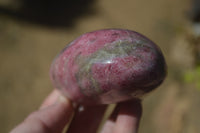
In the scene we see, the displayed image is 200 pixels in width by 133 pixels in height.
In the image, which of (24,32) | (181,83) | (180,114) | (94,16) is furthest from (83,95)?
(94,16)

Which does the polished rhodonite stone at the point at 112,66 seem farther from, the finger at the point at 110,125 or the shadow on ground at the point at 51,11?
the shadow on ground at the point at 51,11

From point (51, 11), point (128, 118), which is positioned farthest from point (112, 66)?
point (51, 11)

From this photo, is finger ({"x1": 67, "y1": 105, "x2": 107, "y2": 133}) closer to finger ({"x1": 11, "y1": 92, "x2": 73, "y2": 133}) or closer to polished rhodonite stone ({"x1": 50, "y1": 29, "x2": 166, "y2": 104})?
finger ({"x1": 11, "y1": 92, "x2": 73, "y2": 133})

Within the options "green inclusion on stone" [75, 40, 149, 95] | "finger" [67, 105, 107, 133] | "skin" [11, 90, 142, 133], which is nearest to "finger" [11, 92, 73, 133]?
"skin" [11, 90, 142, 133]

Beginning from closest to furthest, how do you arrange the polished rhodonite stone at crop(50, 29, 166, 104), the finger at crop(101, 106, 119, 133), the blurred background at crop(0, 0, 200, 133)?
1. the polished rhodonite stone at crop(50, 29, 166, 104)
2. the finger at crop(101, 106, 119, 133)
3. the blurred background at crop(0, 0, 200, 133)

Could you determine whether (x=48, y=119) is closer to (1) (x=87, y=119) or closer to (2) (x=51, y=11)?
(1) (x=87, y=119)

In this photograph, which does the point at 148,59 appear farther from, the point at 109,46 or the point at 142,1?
the point at 142,1

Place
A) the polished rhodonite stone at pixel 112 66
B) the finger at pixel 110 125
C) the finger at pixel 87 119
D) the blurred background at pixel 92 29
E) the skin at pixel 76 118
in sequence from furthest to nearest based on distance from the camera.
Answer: the blurred background at pixel 92 29
the finger at pixel 87 119
the finger at pixel 110 125
the skin at pixel 76 118
the polished rhodonite stone at pixel 112 66

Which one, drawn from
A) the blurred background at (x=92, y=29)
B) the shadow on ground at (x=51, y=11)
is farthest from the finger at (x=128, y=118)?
the shadow on ground at (x=51, y=11)
